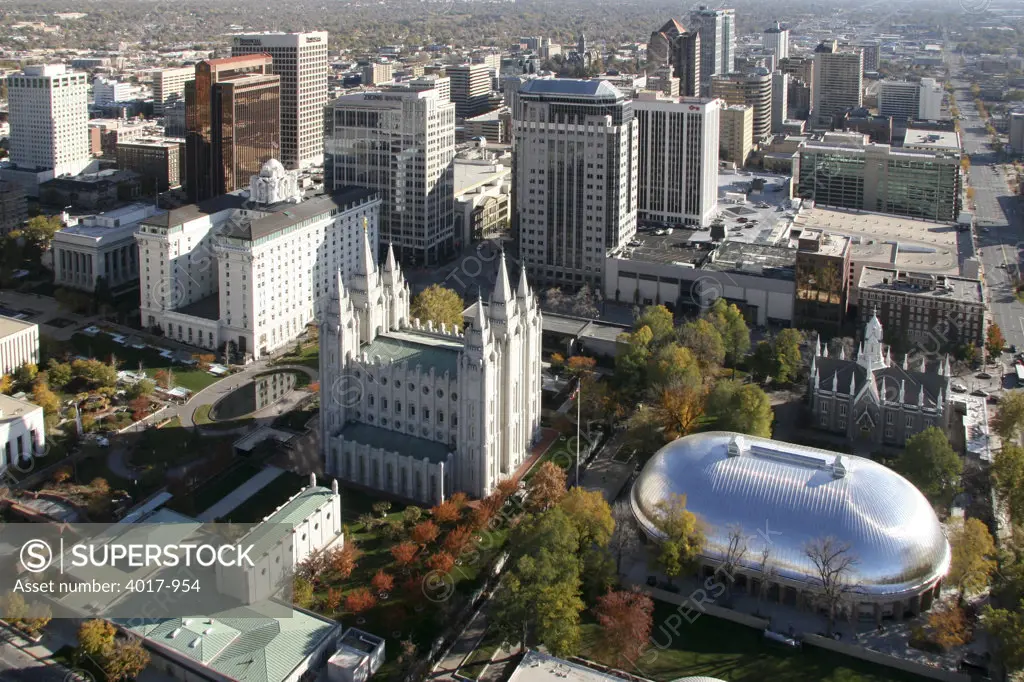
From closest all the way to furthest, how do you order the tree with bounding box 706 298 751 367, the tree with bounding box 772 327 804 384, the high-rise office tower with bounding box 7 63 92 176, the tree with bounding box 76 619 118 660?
1. the tree with bounding box 76 619 118 660
2. the tree with bounding box 772 327 804 384
3. the tree with bounding box 706 298 751 367
4. the high-rise office tower with bounding box 7 63 92 176

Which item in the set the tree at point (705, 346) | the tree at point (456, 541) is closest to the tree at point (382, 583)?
the tree at point (456, 541)

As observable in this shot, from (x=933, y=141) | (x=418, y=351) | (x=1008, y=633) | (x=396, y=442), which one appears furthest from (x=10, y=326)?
(x=933, y=141)

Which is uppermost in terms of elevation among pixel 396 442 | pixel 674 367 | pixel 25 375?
pixel 674 367

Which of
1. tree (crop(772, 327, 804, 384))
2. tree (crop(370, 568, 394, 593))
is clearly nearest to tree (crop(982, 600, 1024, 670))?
tree (crop(370, 568, 394, 593))

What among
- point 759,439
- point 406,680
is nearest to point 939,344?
point 759,439

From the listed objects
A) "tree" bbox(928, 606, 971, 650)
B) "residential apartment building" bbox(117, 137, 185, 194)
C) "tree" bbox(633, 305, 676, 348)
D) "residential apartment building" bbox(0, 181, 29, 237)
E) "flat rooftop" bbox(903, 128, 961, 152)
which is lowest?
"tree" bbox(928, 606, 971, 650)

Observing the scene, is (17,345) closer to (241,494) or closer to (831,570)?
(241,494)

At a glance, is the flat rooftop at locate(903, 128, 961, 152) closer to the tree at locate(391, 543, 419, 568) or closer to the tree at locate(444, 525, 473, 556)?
the tree at locate(444, 525, 473, 556)

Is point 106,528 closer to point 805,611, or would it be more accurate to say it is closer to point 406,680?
point 406,680
